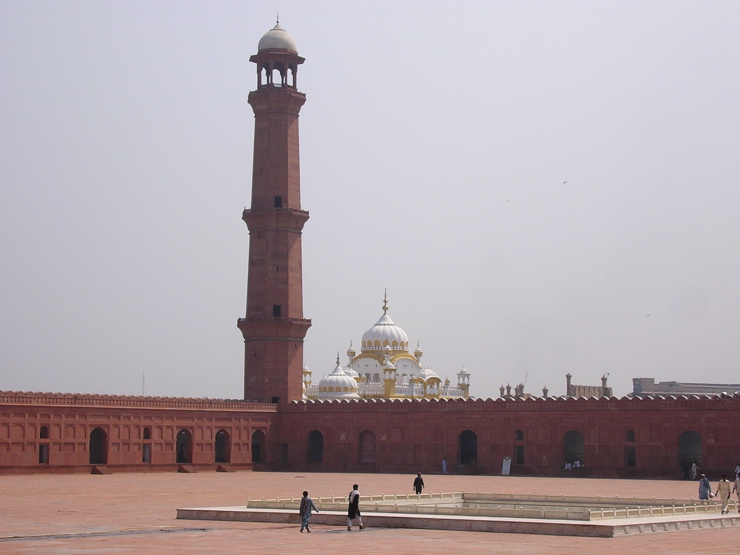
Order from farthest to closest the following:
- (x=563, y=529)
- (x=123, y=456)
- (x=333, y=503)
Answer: (x=123, y=456), (x=333, y=503), (x=563, y=529)

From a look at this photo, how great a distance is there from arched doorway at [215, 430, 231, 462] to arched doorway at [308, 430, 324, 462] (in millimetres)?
3834

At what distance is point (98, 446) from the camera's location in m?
47.8

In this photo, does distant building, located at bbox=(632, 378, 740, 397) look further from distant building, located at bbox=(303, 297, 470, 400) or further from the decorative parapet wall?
the decorative parapet wall

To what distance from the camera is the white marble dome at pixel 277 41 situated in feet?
178

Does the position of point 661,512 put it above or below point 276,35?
below

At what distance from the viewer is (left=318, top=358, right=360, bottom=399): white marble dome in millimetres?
63969

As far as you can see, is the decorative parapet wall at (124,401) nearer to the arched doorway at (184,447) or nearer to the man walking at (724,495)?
the arched doorway at (184,447)

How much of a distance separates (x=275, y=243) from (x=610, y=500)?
29.8 metres

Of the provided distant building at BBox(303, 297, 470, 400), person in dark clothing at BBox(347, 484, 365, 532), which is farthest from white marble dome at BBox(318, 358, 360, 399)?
person in dark clothing at BBox(347, 484, 365, 532)

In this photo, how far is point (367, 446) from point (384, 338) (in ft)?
62.4

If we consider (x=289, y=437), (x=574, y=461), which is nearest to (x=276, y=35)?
(x=289, y=437)

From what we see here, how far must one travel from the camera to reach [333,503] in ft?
79.8

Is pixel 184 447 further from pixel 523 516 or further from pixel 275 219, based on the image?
pixel 523 516

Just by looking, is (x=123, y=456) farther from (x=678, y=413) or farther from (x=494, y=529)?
(x=494, y=529)
